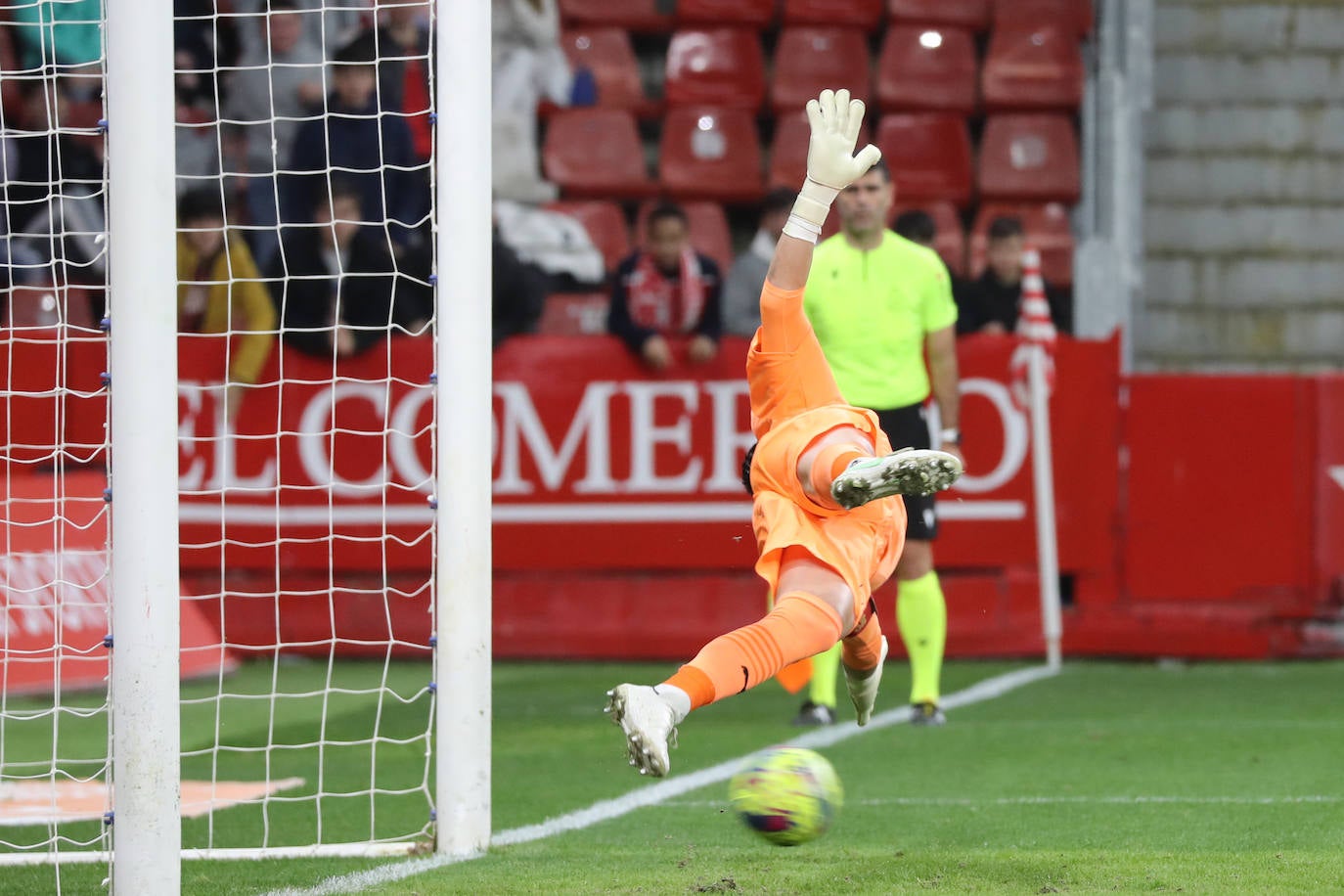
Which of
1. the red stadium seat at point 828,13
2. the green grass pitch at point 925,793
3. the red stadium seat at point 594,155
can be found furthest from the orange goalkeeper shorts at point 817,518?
the red stadium seat at point 828,13

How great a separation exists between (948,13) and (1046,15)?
0.64 meters

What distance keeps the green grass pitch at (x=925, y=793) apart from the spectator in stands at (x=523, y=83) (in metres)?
3.99

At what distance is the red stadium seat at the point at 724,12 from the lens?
12.8m

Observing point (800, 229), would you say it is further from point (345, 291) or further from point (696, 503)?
point (345, 291)

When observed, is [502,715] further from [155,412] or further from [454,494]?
[155,412]

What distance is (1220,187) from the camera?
12.5 m

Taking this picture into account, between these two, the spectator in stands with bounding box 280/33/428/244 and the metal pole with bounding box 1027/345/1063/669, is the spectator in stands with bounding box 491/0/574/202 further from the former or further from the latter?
the metal pole with bounding box 1027/345/1063/669

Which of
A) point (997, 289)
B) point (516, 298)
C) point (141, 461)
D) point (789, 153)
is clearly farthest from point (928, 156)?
point (141, 461)

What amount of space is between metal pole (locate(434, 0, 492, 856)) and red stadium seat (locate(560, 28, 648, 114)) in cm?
795

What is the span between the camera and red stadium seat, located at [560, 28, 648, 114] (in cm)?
1273

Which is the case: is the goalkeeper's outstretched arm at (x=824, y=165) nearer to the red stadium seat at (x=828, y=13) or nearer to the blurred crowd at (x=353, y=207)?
the blurred crowd at (x=353, y=207)

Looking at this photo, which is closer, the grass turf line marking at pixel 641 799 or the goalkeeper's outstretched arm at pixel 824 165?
the grass turf line marking at pixel 641 799

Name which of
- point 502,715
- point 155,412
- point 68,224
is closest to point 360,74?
point 68,224

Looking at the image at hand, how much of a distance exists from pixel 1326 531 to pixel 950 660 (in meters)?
2.01
